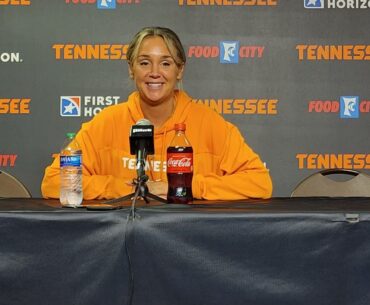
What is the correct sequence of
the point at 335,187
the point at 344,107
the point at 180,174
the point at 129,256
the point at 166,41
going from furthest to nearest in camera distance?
the point at 344,107 < the point at 335,187 < the point at 166,41 < the point at 180,174 < the point at 129,256

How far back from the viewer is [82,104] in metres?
3.61

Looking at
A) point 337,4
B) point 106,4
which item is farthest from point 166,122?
point 337,4

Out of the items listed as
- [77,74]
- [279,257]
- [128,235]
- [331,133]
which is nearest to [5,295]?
[128,235]

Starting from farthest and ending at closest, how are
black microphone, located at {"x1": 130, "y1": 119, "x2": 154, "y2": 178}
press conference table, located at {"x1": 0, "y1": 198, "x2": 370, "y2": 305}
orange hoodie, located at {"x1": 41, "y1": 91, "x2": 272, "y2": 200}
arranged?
orange hoodie, located at {"x1": 41, "y1": 91, "x2": 272, "y2": 200} < black microphone, located at {"x1": 130, "y1": 119, "x2": 154, "y2": 178} < press conference table, located at {"x1": 0, "y1": 198, "x2": 370, "y2": 305}

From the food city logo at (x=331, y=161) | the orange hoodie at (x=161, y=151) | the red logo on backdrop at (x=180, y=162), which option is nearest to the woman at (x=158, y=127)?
the orange hoodie at (x=161, y=151)

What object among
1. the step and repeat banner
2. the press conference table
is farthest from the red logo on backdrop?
the step and repeat banner

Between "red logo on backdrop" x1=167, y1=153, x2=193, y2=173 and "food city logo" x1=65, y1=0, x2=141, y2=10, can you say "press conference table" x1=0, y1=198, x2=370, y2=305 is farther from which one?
"food city logo" x1=65, y1=0, x2=141, y2=10

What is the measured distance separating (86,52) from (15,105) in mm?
499

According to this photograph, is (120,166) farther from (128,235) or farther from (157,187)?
(128,235)

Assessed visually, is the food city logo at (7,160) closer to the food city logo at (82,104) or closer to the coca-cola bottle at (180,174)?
the food city logo at (82,104)

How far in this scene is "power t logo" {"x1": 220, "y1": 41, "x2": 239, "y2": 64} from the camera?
3.61m

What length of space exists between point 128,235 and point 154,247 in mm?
63

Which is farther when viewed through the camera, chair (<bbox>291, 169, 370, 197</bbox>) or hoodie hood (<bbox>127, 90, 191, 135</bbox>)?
chair (<bbox>291, 169, 370, 197</bbox>)

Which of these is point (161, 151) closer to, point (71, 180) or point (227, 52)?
point (71, 180)
